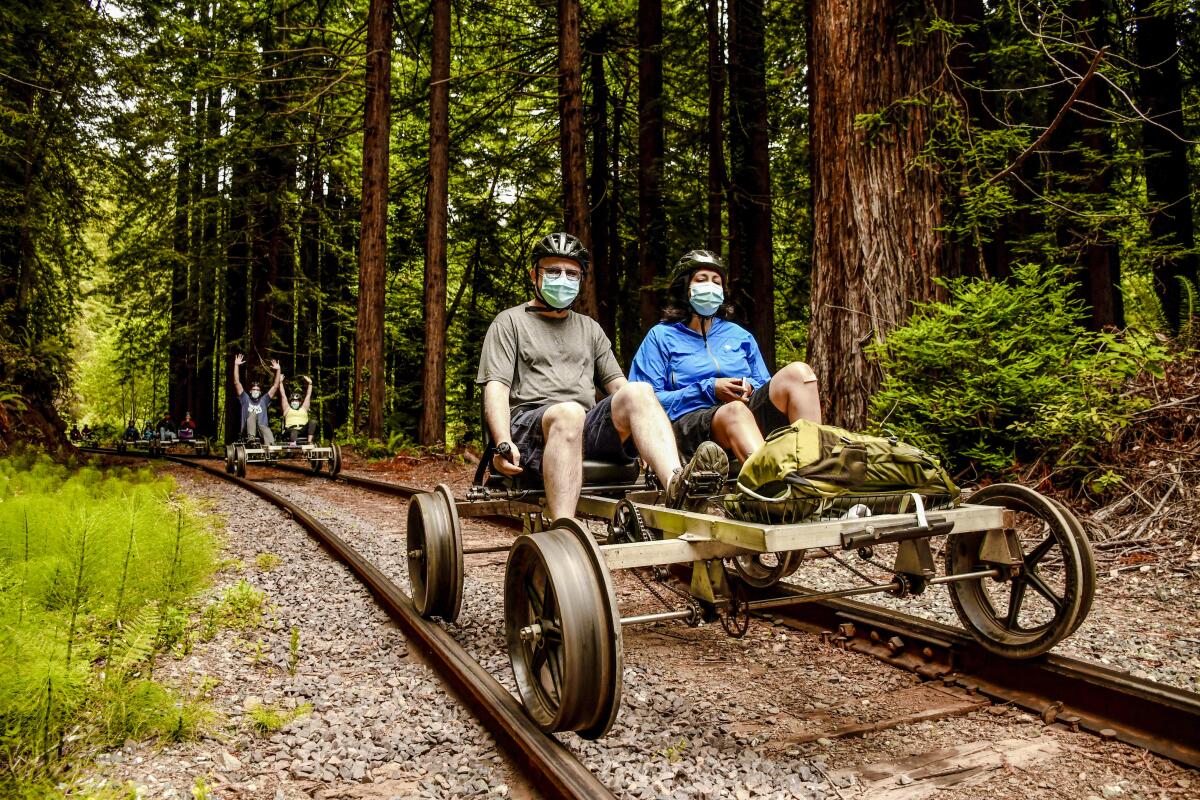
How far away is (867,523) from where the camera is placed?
2234 mm

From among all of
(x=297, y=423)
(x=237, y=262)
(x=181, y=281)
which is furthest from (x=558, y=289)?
(x=181, y=281)

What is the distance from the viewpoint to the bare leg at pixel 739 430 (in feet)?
11.6

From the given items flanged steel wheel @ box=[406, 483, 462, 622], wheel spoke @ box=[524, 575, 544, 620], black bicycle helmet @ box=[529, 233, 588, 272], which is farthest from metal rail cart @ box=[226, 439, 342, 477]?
wheel spoke @ box=[524, 575, 544, 620]

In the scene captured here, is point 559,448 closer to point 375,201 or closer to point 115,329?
point 375,201

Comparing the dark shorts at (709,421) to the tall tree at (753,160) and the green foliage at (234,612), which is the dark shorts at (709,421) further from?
the tall tree at (753,160)

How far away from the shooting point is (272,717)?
258 centimetres

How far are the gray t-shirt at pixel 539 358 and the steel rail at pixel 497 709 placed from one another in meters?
1.22

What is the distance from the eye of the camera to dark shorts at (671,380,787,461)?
147 inches

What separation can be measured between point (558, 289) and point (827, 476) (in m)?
2.00

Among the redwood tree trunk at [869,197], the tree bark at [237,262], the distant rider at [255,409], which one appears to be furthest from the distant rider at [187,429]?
the redwood tree trunk at [869,197]

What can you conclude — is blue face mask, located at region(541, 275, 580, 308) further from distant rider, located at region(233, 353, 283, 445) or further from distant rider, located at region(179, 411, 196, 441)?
distant rider, located at region(179, 411, 196, 441)

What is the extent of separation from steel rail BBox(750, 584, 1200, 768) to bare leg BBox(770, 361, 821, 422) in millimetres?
870

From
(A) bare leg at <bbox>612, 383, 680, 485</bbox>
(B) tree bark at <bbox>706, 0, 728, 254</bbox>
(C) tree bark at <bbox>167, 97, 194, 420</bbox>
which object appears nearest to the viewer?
(A) bare leg at <bbox>612, 383, 680, 485</bbox>

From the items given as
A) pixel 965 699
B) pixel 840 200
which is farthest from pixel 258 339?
pixel 965 699
